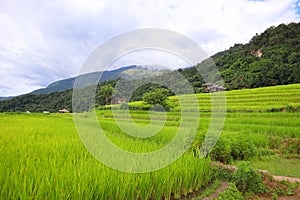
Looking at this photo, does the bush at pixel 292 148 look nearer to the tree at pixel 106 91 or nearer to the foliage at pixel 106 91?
the foliage at pixel 106 91

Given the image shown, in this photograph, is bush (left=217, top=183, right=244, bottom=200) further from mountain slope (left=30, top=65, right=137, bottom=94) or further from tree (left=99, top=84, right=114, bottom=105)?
tree (left=99, top=84, right=114, bottom=105)

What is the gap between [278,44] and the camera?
A: 34.8m

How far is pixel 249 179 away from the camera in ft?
10.0

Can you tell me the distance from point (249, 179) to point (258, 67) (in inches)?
1182

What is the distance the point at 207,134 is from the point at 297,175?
67.7 inches

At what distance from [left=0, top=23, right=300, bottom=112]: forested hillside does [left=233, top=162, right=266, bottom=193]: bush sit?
1915 cm

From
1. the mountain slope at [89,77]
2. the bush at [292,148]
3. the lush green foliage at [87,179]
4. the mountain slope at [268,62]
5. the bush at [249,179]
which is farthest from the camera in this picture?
the mountain slope at [268,62]

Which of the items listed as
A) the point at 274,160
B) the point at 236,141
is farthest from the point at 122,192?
the point at 274,160

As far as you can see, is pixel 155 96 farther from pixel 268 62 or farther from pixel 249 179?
pixel 268 62

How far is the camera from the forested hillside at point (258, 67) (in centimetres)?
2725

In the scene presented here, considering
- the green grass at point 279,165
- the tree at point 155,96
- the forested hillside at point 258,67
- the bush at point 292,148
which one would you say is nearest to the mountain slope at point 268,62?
the forested hillside at point 258,67

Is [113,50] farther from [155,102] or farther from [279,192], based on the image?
[155,102]

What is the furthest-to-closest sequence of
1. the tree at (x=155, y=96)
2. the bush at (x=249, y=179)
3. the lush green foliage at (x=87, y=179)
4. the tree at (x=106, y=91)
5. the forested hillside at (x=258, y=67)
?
the forested hillside at (x=258, y=67) → the tree at (x=155, y=96) → the tree at (x=106, y=91) → the bush at (x=249, y=179) → the lush green foliage at (x=87, y=179)

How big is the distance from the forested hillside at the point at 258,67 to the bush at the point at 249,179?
19.2 metres
